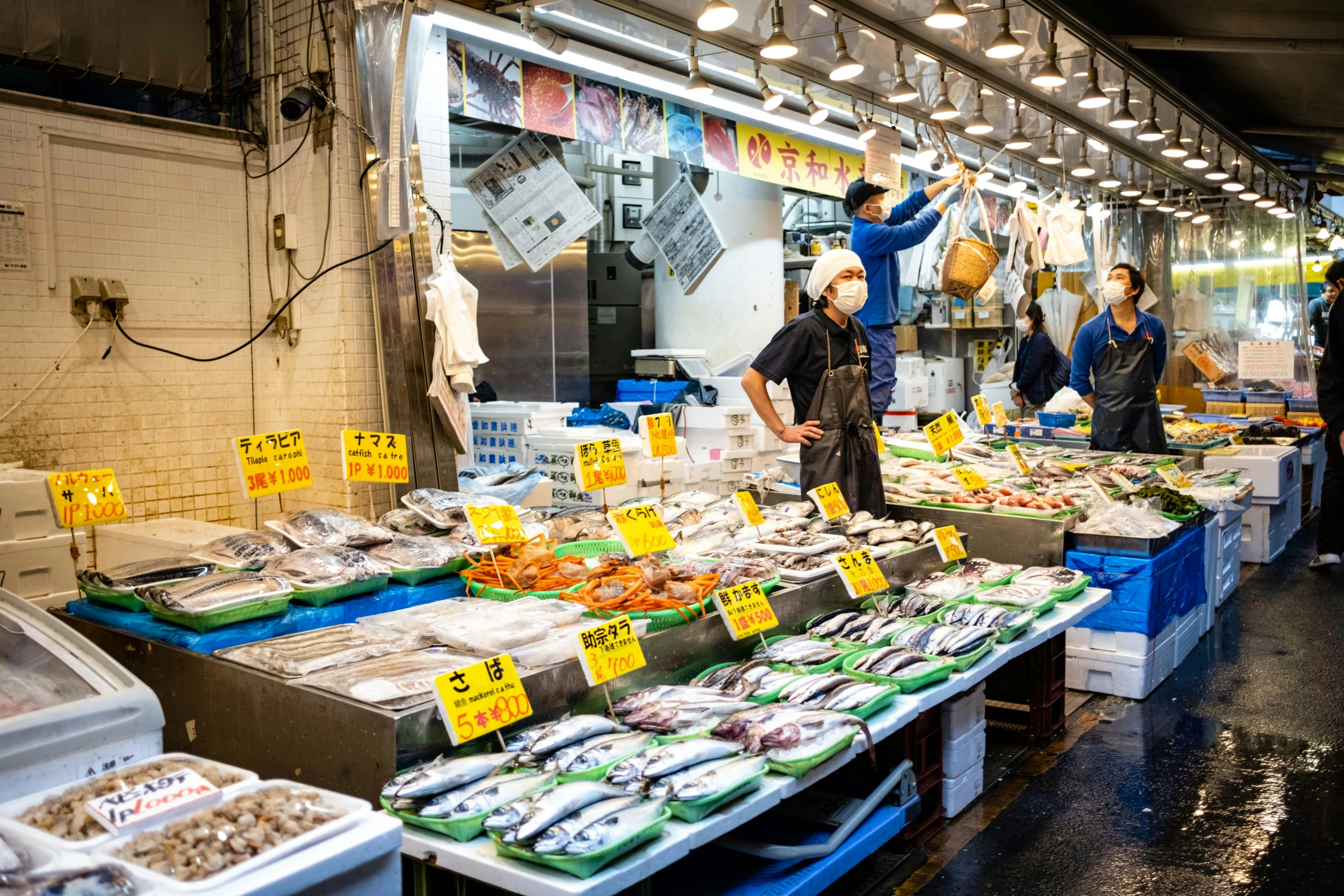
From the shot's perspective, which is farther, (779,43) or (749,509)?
(779,43)

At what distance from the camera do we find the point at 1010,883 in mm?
3512

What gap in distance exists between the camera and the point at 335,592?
12.5 ft

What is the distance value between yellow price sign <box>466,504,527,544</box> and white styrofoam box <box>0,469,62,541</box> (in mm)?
2219

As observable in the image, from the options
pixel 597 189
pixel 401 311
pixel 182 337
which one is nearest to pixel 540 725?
pixel 401 311

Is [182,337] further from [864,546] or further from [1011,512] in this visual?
[1011,512]

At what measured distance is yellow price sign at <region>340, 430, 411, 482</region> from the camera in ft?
14.8

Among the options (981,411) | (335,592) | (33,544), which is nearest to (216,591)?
(335,592)

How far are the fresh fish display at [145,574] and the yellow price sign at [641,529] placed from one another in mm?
1525

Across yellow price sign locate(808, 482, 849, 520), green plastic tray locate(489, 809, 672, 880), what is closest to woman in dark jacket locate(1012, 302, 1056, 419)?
yellow price sign locate(808, 482, 849, 520)

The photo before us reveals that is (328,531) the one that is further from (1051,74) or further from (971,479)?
(1051,74)

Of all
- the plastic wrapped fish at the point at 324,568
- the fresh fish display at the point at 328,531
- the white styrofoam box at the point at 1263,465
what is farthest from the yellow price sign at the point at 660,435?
the white styrofoam box at the point at 1263,465

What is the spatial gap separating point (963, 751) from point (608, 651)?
5.61 feet

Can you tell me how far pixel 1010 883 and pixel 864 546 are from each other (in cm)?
157

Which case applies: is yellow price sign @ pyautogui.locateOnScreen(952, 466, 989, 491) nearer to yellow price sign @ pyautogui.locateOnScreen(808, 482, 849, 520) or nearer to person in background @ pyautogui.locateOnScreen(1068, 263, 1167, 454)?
yellow price sign @ pyautogui.locateOnScreen(808, 482, 849, 520)
